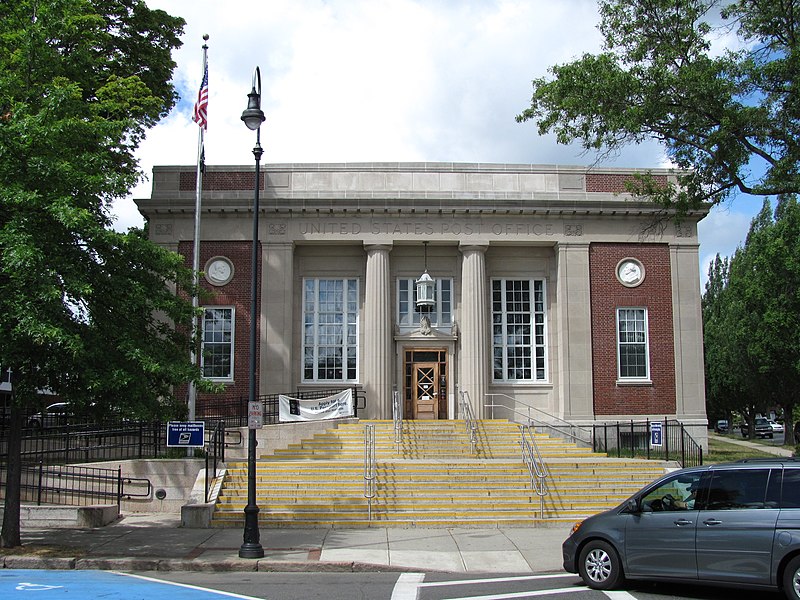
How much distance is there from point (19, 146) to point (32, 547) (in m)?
7.07

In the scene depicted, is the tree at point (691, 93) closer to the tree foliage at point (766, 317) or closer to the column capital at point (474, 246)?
the column capital at point (474, 246)

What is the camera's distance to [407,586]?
38.2 feet

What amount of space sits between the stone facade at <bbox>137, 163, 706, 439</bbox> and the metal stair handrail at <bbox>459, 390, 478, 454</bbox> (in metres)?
0.31

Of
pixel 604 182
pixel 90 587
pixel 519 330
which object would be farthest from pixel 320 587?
pixel 604 182

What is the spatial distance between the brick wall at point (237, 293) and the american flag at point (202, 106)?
5.24 metres

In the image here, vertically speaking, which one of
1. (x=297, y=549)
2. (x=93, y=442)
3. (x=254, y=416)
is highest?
(x=254, y=416)

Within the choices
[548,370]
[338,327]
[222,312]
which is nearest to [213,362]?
[222,312]

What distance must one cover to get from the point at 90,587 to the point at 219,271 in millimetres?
17597

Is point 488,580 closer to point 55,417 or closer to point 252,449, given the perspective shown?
point 252,449

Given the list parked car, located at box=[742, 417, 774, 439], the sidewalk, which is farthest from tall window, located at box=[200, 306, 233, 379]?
parked car, located at box=[742, 417, 774, 439]

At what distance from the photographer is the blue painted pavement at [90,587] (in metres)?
10.8

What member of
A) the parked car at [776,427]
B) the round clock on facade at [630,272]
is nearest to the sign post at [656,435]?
the round clock on facade at [630,272]

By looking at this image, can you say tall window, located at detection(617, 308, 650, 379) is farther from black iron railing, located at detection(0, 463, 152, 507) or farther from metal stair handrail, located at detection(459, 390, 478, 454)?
black iron railing, located at detection(0, 463, 152, 507)

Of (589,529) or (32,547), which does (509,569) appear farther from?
(32,547)
